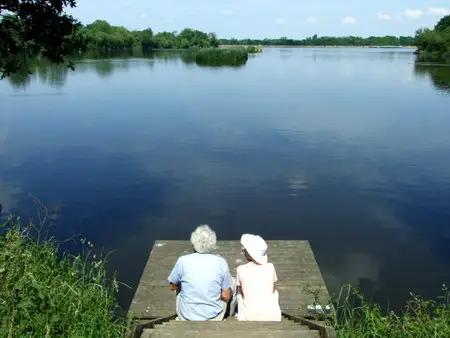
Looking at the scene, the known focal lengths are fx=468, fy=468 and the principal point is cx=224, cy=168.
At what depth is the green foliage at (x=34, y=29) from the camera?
382 inches

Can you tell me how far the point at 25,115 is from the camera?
25516mm

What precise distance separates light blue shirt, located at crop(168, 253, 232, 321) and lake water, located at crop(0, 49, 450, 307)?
12.9ft

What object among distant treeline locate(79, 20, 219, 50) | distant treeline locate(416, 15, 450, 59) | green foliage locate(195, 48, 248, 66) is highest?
distant treeline locate(79, 20, 219, 50)

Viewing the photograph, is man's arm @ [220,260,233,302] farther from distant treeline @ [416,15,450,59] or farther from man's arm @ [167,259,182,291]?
distant treeline @ [416,15,450,59]

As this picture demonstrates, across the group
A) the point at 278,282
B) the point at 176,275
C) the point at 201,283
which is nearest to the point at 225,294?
the point at 201,283

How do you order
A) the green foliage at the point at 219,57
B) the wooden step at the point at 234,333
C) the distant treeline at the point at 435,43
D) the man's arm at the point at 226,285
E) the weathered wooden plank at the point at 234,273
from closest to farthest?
the wooden step at the point at 234,333 < the man's arm at the point at 226,285 < the weathered wooden plank at the point at 234,273 < the green foliage at the point at 219,57 < the distant treeline at the point at 435,43

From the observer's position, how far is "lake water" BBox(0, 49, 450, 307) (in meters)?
10.5

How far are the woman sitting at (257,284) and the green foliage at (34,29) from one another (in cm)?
729

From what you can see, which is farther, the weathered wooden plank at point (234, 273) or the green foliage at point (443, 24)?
the green foliage at point (443, 24)

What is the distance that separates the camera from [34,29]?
9922mm

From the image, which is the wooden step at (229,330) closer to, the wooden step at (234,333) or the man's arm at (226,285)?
the wooden step at (234,333)

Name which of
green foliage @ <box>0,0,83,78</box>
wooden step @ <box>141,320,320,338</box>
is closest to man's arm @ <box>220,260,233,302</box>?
wooden step @ <box>141,320,320,338</box>

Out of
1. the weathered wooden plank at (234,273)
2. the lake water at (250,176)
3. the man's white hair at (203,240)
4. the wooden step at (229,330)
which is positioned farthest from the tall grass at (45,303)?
the lake water at (250,176)

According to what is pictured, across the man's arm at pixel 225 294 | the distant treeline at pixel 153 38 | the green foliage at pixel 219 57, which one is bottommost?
the man's arm at pixel 225 294
